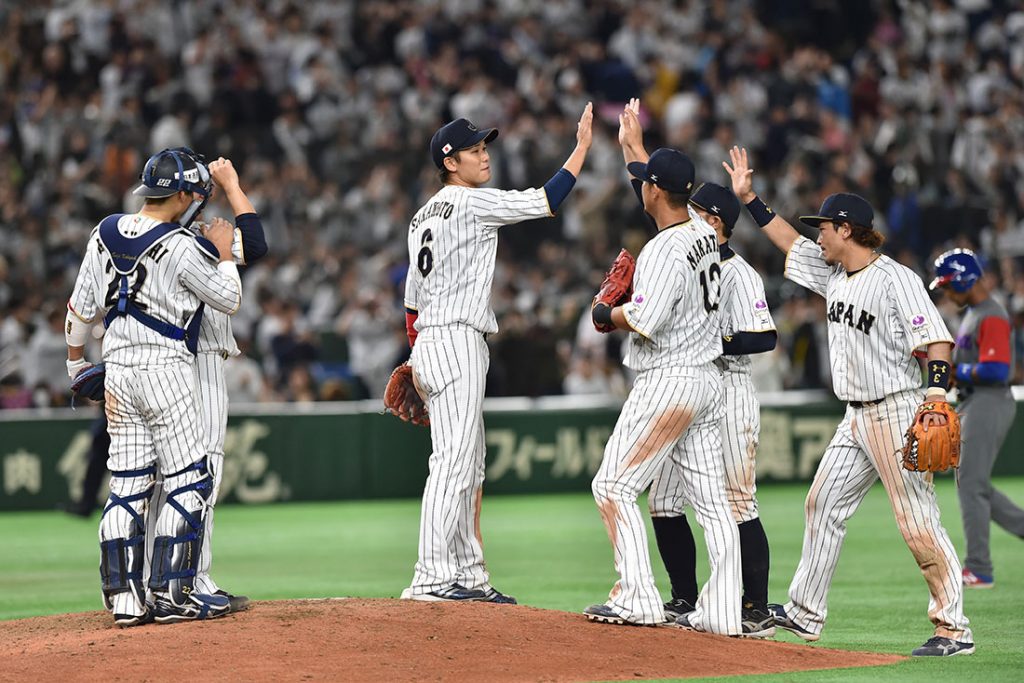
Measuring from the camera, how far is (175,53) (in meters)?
24.9

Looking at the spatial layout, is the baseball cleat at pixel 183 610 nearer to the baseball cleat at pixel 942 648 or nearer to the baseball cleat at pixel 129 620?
the baseball cleat at pixel 129 620

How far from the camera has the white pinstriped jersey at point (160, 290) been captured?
322 inches

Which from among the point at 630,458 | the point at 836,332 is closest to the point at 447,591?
the point at 630,458

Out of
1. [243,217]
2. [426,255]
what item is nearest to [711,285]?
[426,255]

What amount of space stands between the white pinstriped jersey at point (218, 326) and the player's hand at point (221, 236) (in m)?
0.05

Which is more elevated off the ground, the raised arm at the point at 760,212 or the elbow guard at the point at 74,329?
the raised arm at the point at 760,212

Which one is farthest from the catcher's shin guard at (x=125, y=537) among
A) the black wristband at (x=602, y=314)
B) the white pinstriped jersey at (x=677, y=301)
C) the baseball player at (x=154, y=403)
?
the white pinstriped jersey at (x=677, y=301)

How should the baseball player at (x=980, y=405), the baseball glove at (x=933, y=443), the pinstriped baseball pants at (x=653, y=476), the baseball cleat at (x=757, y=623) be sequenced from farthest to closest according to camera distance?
the baseball player at (x=980, y=405), the baseball cleat at (x=757, y=623), the pinstriped baseball pants at (x=653, y=476), the baseball glove at (x=933, y=443)

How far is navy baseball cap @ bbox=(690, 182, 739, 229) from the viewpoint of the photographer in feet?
30.6

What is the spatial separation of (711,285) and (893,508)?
1.54m

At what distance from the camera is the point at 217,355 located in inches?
344

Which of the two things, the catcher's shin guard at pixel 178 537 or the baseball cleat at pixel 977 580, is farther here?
the baseball cleat at pixel 977 580

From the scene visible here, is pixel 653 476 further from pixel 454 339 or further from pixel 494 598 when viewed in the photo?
pixel 454 339

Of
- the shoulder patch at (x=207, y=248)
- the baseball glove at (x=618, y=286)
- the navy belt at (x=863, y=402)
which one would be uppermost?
the shoulder patch at (x=207, y=248)
